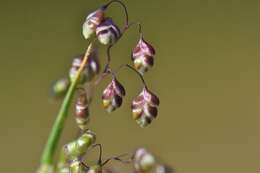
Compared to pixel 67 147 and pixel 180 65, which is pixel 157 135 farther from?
pixel 67 147

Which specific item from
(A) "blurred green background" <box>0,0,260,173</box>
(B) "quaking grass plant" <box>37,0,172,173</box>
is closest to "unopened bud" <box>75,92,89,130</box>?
(B) "quaking grass plant" <box>37,0,172,173</box>

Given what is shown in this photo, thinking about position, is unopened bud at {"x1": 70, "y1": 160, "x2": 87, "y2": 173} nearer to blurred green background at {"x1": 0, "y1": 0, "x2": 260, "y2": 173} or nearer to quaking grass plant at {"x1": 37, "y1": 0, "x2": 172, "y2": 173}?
quaking grass plant at {"x1": 37, "y1": 0, "x2": 172, "y2": 173}

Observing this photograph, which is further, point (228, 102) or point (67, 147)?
point (228, 102)

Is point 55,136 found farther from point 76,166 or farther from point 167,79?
point 167,79

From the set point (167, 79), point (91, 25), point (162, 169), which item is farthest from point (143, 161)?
point (167, 79)

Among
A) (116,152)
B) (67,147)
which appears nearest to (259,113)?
(116,152)
